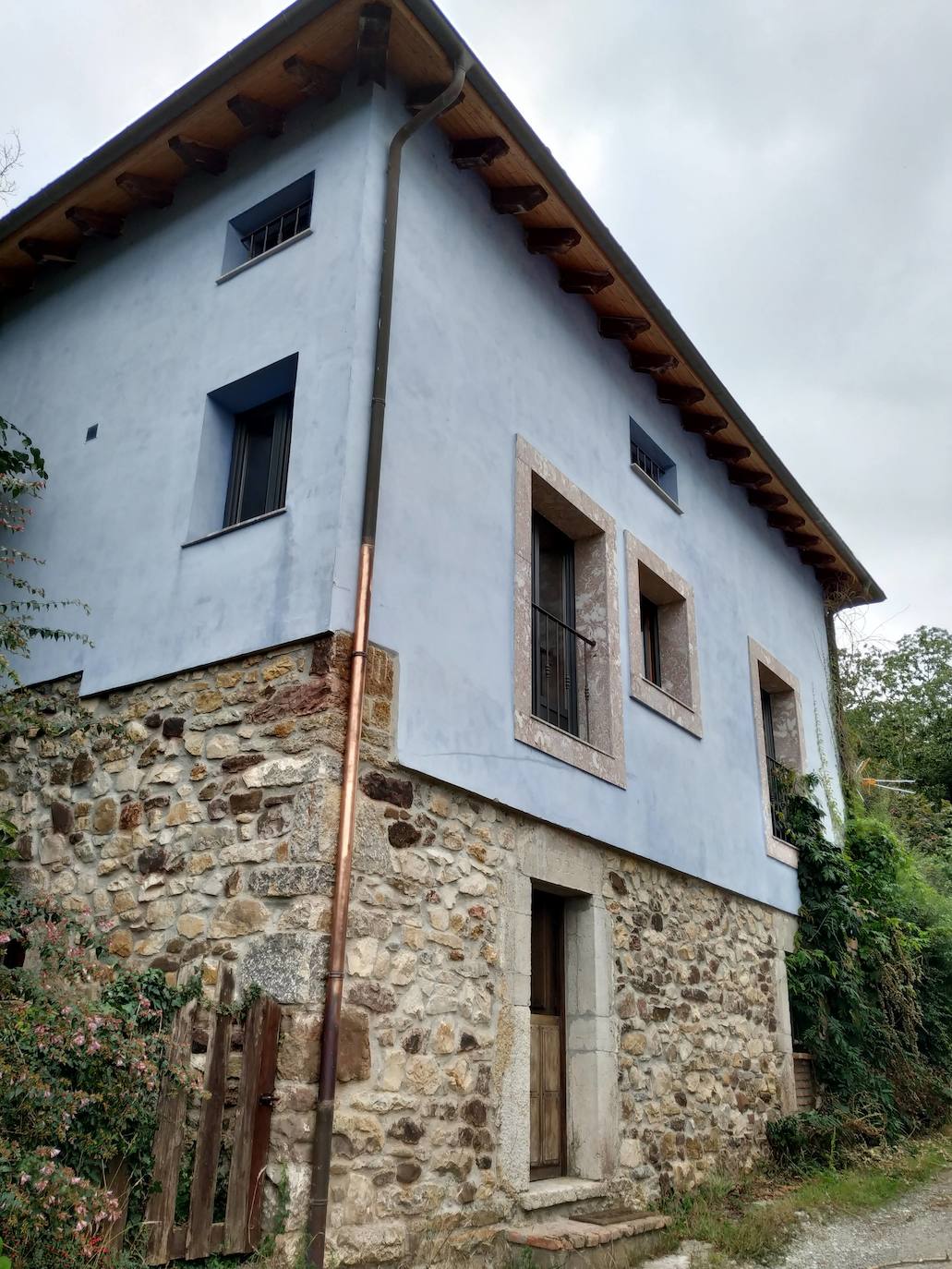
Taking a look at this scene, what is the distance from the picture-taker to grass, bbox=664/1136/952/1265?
5969 mm

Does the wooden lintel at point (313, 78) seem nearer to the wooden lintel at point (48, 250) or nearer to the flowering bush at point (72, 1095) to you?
the wooden lintel at point (48, 250)

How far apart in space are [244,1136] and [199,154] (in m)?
5.49

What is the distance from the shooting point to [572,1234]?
5.14 metres

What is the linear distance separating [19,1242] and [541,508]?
497 cm

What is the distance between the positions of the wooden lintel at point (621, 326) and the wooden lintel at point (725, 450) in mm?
1719

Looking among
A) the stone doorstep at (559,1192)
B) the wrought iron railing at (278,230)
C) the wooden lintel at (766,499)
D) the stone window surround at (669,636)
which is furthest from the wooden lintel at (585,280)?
the stone doorstep at (559,1192)

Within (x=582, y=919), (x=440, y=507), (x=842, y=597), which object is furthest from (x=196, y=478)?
(x=842, y=597)

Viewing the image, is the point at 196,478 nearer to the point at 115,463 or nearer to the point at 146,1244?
the point at 115,463

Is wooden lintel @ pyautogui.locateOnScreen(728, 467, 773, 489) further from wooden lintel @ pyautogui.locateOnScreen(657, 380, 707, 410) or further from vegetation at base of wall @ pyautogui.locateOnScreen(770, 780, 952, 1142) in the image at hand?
vegetation at base of wall @ pyautogui.locateOnScreen(770, 780, 952, 1142)

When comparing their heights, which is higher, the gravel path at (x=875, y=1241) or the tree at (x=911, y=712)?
the tree at (x=911, y=712)

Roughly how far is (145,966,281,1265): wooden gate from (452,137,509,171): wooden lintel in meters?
4.88

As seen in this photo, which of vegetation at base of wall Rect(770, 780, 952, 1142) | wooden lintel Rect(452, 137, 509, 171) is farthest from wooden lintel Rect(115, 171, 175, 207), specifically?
vegetation at base of wall Rect(770, 780, 952, 1142)

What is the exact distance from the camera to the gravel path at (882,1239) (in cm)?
570

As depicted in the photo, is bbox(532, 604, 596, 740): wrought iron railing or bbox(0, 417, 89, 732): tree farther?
bbox(532, 604, 596, 740): wrought iron railing
